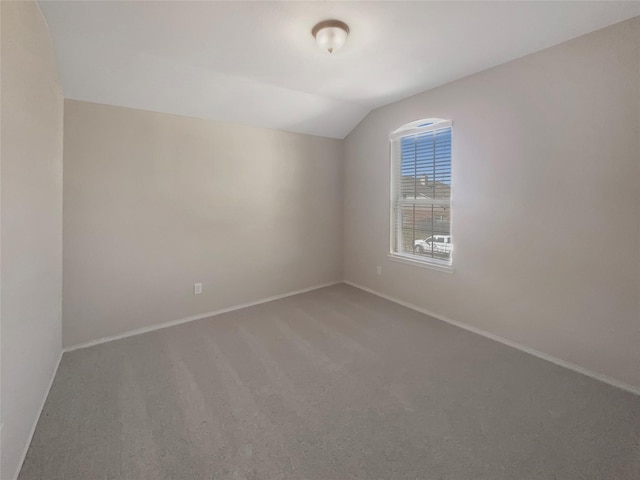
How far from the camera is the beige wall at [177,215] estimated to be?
8.49ft

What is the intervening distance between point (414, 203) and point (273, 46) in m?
2.23

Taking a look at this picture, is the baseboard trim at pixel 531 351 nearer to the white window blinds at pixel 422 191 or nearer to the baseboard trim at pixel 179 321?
the white window blinds at pixel 422 191

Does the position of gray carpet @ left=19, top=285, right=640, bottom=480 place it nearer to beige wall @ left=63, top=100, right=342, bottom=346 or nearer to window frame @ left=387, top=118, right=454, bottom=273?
beige wall @ left=63, top=100, right=342, bottom=346

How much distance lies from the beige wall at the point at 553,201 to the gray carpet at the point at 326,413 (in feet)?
1.18

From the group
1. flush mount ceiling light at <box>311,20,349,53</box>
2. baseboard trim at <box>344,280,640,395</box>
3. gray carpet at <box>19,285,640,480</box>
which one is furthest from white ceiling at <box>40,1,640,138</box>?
baseboard trim at <box>344,280,640,395</box>

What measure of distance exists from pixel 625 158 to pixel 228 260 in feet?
11.7

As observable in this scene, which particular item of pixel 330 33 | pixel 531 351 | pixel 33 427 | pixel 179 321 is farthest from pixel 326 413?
pixel 330 33

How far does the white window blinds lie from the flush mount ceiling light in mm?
1542

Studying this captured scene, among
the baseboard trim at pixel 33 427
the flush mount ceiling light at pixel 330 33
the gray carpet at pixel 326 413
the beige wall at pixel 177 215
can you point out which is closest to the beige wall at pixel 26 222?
the baseboard trim at pixel 33 427

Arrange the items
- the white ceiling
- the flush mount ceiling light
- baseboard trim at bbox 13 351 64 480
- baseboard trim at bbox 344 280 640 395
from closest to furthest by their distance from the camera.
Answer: baseboard trim at bbox 13 351 64 480 → the white ceiling → the flush mount ceiling light → baseboard trim at bbox 344 280 640 395

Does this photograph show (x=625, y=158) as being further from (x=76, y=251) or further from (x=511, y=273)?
(x=76, y=251)

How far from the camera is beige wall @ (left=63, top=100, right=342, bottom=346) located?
2.59 metres

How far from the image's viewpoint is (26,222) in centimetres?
155

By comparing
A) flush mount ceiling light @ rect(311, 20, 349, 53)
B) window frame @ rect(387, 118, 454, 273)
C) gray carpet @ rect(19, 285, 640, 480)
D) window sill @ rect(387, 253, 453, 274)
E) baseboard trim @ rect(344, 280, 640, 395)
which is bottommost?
gray carpet @ rect(19, 285, 640, 480)
